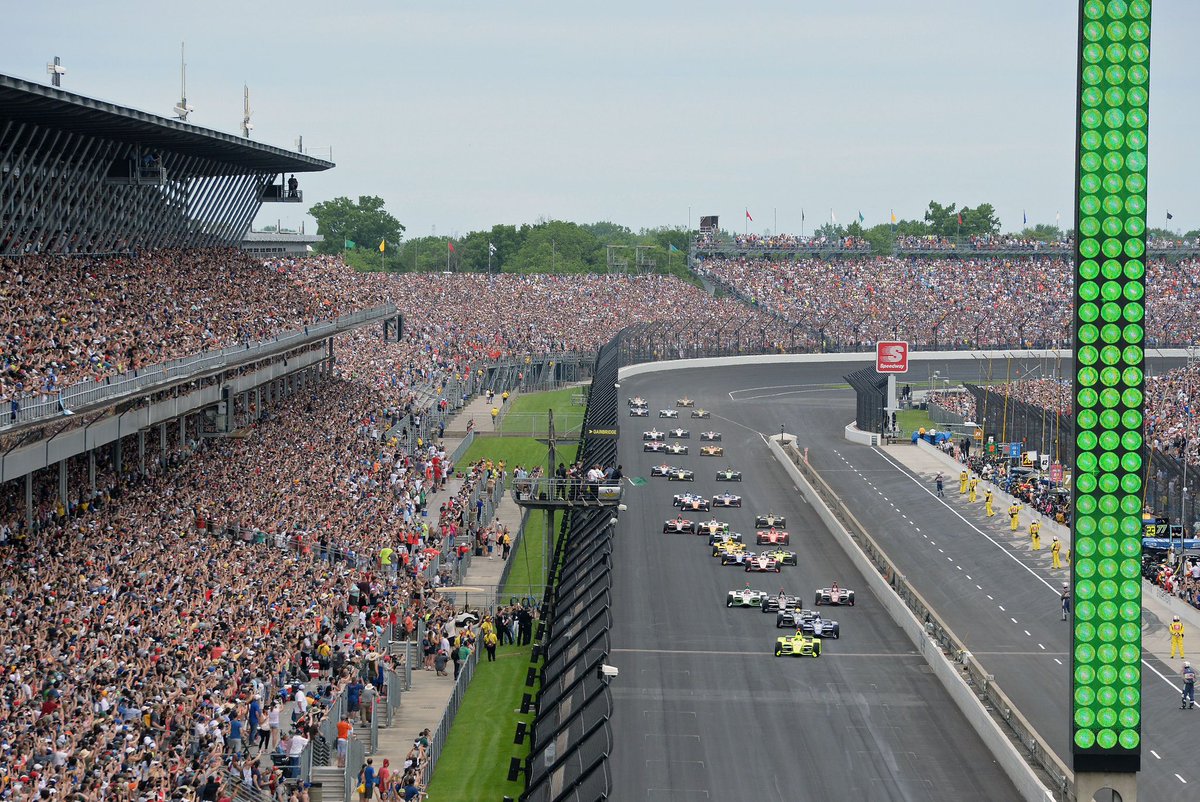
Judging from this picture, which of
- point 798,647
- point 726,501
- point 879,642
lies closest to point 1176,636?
point 879,642

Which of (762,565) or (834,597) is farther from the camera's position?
(762,565)

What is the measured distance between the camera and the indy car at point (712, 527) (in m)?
61.1

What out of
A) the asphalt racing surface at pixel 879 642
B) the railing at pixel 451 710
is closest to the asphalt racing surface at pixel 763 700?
the asphalt racing surface at pixel 879 642

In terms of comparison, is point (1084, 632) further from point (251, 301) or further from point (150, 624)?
point (251, 301)

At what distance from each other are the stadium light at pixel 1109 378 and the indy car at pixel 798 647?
18.4 metres

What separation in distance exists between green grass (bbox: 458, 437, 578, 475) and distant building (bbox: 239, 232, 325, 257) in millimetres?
18650

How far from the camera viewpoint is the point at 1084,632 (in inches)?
999

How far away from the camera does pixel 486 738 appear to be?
117 ft

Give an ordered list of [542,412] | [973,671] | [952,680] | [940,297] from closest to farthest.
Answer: [973,671] → [952,680] → [542,412] → [940,297]

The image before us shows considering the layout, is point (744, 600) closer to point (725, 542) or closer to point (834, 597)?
point (834, 597)

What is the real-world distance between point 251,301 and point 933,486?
104 ft

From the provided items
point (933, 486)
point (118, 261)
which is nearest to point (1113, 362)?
point (118, 261)

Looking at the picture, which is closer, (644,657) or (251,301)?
(644,657)

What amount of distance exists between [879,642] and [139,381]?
21.0 m
